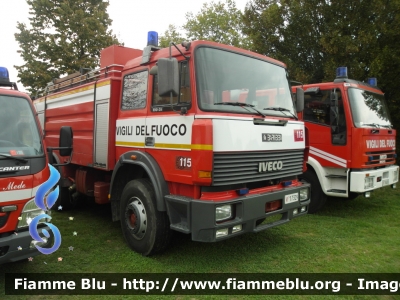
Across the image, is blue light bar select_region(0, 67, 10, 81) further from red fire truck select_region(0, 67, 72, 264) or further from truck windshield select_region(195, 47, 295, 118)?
truck windshield select_region(195, 47, 295, 118)

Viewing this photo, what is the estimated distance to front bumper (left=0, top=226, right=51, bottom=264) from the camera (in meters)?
3.07

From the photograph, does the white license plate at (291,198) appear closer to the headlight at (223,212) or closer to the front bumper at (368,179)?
the headlight at (223,212)

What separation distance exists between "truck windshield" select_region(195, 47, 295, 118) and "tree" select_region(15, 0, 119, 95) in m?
15.6

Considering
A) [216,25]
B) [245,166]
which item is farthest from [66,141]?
[216,25]

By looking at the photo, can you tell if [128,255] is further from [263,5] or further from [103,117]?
[263,5]

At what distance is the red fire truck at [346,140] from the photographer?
19.3 feet

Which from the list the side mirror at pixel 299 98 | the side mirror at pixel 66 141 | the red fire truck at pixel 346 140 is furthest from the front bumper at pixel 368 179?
the side mirror at pixel 66 141

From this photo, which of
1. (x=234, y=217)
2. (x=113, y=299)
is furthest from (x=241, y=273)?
(x=113, y=299)

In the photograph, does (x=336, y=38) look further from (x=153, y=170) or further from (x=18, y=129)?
(x=18, y=129)

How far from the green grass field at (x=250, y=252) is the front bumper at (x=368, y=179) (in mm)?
627

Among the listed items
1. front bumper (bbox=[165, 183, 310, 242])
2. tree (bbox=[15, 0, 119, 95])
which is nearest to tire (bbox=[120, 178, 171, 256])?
front bumper (bbox=[165, 183, 310, 242])

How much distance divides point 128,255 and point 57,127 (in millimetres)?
3620

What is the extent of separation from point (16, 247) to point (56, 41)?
17847mm

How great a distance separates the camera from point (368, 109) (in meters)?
6.34
